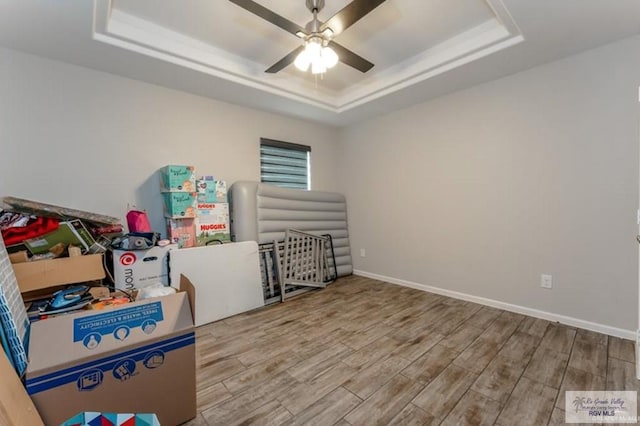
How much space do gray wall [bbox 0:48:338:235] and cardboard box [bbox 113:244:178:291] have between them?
0.59 m

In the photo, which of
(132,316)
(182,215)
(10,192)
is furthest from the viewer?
(182,215)

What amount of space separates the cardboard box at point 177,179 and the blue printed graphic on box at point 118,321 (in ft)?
5.28

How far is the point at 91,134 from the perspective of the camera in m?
2.59

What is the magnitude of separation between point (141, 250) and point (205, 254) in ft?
1.85

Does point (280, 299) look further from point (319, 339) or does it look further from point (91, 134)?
point (91, 134)

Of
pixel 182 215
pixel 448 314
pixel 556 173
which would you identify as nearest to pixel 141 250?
pixel 182 215

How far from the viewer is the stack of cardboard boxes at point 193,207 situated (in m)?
2.76

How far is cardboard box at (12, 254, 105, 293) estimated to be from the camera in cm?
183

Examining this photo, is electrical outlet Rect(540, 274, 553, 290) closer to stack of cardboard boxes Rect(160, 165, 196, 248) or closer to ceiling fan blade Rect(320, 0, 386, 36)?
ceiling fan blade Rect(320, 0, 386, 36)

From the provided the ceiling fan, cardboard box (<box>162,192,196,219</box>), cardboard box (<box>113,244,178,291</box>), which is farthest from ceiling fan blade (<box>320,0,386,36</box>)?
cardboard box (<box>113,244,178,291</box>)

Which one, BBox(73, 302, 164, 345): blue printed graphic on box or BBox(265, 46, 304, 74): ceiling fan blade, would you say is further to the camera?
BBox(265, 46, 304, 74): ceiling fan blade

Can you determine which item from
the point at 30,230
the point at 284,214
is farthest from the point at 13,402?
the point at 284,214

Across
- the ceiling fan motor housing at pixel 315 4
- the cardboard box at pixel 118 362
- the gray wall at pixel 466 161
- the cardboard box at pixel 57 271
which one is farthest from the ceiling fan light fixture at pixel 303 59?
the cardboard box at pixel 57 271

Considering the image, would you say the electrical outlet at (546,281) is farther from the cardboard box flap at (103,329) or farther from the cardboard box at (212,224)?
the cardboard box at (212,224)
